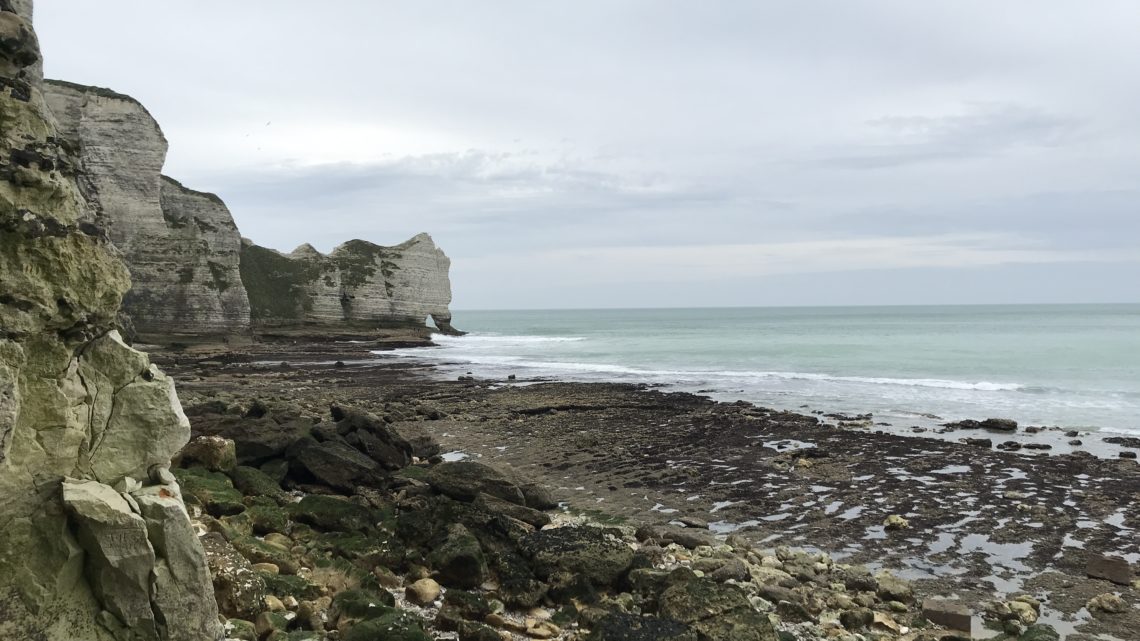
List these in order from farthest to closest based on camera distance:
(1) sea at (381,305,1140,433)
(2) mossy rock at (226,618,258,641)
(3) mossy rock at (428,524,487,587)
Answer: (1) sea at (381,305,1140,433) → (3) mossy rock at (428,524,487,587) → (2) mossy rock at (226,618,258,641)

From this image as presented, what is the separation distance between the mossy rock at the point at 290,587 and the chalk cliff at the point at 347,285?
60776mm

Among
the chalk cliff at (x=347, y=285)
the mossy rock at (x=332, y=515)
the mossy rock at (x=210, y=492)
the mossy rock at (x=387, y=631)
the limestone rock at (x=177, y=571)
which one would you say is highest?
the chalk cliff at (x=347, y=285)

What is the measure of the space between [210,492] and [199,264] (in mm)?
50151

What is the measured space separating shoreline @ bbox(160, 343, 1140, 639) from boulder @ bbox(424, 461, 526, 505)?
1.97 meters

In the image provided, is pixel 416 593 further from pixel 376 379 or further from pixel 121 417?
pixel 376 379

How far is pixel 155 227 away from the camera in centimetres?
5141

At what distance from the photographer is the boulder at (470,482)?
1280 cm

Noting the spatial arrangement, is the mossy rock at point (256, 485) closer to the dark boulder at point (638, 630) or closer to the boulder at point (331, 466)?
the boulder at point (331, 466)

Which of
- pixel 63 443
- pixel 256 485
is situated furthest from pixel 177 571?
pixel 256 485

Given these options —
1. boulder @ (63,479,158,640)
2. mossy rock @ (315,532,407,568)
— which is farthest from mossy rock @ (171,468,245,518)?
boulder @ (63,479,158,640)

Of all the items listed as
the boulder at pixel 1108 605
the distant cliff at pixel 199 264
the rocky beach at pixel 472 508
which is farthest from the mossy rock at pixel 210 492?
the distant cliff at pixel 199 264

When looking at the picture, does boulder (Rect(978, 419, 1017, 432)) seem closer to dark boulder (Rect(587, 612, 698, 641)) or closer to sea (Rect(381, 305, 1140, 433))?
sea (Rect(381, 305, 1140, 433))

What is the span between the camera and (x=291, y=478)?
491 inches

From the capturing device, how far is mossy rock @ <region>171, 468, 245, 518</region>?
31.0ft
